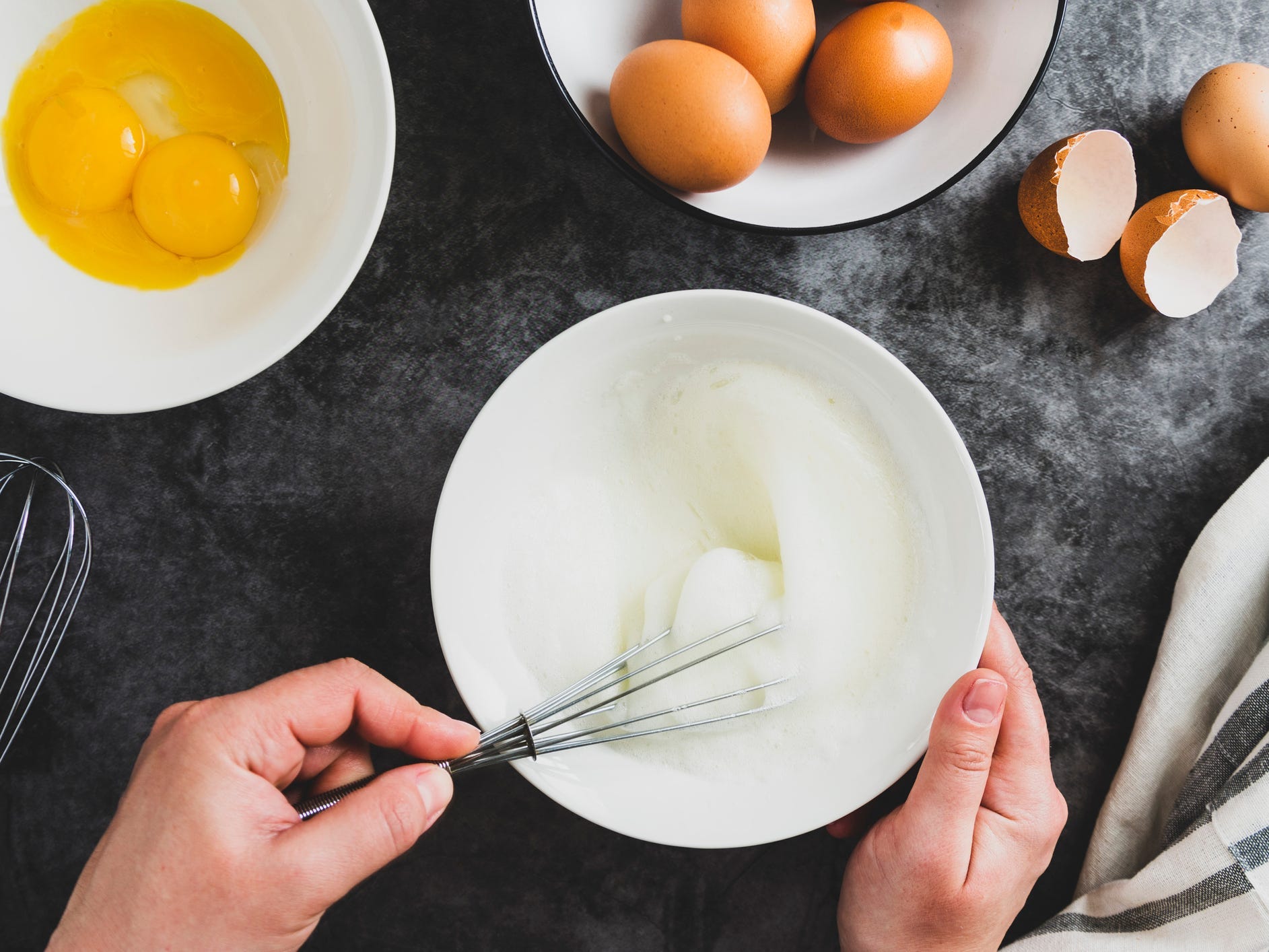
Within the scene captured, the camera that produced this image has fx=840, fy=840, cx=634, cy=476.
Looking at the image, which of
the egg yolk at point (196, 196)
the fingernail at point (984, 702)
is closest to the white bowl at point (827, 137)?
the egg yolk at point (196, 196)

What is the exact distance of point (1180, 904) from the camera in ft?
2.68

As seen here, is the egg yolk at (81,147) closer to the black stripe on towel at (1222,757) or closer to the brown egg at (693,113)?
the brown egg at (693,113)

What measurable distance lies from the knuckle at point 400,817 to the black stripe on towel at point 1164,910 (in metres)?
0.67

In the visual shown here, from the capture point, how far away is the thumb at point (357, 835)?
0.60 m

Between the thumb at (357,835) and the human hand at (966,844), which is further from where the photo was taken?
the human hand at (966,844)

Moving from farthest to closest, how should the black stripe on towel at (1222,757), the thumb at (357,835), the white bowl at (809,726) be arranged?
1. the black stripe on towel at (1222,757)
2. the white bowl at (809,726)
3. the thumb at (357,835)

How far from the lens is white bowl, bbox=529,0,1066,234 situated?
2.46 feet

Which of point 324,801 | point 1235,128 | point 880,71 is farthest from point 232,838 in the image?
point 1235,128

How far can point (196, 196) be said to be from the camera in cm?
Result: 75

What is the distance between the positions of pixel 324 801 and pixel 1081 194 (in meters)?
0.89

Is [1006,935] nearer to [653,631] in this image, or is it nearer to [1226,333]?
[653,631]

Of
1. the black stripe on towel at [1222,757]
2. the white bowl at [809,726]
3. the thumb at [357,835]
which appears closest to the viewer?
the thumb at [357,835]

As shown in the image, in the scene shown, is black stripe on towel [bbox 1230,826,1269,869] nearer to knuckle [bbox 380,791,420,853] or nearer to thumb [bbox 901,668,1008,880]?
thumb [bbox 901,668,1008,880]

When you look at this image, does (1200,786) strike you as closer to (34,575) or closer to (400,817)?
(400,817)
